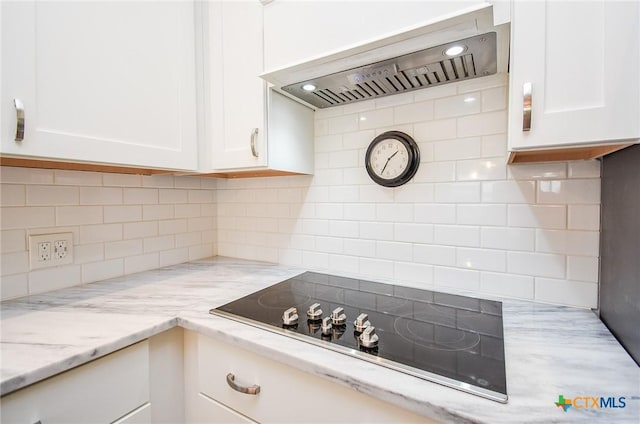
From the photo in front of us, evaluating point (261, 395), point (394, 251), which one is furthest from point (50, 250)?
point (394, 251)

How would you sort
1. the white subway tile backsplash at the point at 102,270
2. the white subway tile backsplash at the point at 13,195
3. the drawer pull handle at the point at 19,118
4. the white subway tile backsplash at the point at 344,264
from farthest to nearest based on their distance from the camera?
the white subway tile backsplash at the point at 344,264 → the white subway tile backsplash at the point at 102,270 → the white subway tile backsplash at the point at 13,195 → the drawer pull handle at the point at 19,118

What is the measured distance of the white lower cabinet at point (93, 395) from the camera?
64cm

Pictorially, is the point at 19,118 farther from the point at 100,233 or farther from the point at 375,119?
the point at 375,119

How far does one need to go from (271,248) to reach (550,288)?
117 cm

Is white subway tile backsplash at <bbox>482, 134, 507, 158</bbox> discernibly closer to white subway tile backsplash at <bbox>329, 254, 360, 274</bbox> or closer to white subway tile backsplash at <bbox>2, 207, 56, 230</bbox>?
white subway tile backsplash at <bbox>329, 254, 360, 274</bbox>

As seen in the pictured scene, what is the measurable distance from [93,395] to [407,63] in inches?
48.8

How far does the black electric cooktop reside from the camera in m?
0.60

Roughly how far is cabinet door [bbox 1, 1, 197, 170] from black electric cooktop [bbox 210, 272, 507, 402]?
64 cm

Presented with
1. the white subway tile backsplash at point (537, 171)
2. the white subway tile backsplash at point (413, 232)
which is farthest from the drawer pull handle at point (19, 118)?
the white subway tile backsplash at point (537, 171)

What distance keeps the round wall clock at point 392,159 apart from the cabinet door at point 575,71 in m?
0.46

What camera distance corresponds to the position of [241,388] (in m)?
0.79

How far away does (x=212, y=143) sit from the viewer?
1.27m

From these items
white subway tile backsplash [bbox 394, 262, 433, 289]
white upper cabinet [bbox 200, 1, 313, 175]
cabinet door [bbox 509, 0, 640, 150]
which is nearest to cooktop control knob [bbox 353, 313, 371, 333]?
white subway tile backsplash [bbox 394, 262, 433, 289]

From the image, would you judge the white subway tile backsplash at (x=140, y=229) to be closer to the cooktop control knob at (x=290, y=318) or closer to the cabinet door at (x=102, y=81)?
the cabinet door at (x=102, y=81)
